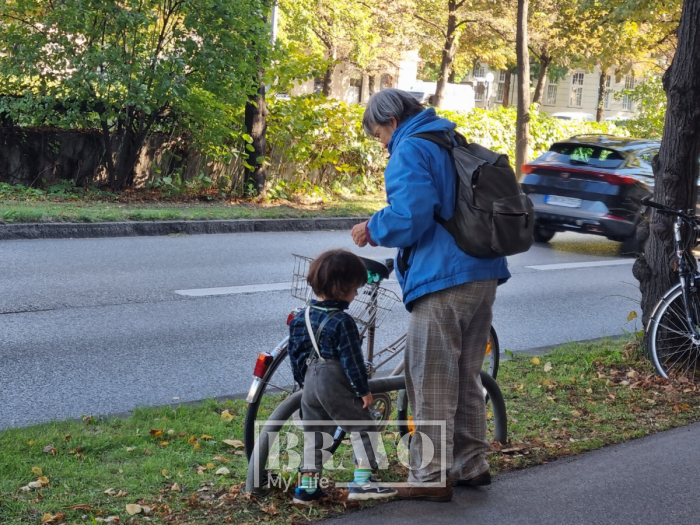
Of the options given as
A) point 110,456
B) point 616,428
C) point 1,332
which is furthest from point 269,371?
point 1,332

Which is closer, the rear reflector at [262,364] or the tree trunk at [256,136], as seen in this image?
the rear reflector at [262,364]

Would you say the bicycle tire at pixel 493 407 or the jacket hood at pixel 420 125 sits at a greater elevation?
the jacket hood at pixel 420 125

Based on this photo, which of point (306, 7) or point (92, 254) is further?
point (306, 7)

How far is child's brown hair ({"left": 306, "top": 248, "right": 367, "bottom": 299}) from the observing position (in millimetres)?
3562

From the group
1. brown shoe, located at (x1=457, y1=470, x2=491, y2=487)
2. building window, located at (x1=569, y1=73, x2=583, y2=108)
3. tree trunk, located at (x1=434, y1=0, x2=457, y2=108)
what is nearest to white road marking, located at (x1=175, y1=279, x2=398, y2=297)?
brown shoe, located at (x1=457, y1=470, x2=491, y2=487)

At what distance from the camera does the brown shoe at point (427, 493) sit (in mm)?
3789

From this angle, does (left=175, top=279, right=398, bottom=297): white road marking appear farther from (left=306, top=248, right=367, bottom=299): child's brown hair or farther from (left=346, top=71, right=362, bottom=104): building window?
(left=346, top=71, right=362, bottom=104): building window

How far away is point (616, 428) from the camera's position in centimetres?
511

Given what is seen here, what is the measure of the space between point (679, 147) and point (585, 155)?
772cm

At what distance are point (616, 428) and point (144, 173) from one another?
1233cm

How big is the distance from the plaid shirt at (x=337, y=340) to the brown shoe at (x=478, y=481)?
2.47 ft

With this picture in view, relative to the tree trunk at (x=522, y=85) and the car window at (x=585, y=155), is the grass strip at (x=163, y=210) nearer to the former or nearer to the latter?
the car window at (x=585, y=155)

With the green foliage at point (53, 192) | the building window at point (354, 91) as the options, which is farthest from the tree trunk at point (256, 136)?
the building window at point (354, 91)

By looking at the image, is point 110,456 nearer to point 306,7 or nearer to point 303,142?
point 303,142
